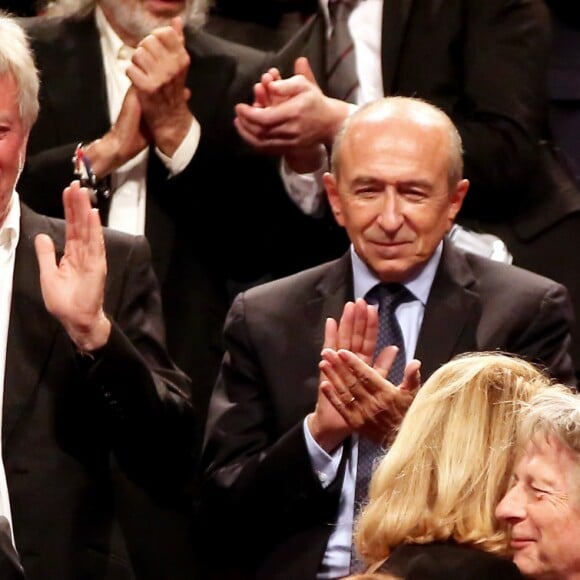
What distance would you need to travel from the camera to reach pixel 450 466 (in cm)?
289

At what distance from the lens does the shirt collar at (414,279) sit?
3.49 meters

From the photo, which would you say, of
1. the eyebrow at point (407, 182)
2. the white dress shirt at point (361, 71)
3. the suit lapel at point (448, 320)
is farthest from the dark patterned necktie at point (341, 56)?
the suit lapel at point (448, 320)

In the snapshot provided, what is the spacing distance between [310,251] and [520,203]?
471 mm

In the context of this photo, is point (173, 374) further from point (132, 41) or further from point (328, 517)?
point (132, 41)

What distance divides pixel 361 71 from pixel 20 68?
0.82 m

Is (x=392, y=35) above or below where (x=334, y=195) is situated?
above

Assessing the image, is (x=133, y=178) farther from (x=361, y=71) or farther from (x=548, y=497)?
(x=548, y=497)

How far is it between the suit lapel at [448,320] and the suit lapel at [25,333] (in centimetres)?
68

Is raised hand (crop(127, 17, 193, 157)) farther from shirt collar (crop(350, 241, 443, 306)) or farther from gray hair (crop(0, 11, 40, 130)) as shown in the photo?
shirt collar (crop(350, 241, 443, 306))

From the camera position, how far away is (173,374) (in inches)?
141

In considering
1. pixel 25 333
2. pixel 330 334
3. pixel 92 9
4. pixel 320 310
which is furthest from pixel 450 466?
pixel 92 9

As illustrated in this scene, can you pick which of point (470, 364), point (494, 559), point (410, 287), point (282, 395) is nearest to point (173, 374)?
point (282, 395)

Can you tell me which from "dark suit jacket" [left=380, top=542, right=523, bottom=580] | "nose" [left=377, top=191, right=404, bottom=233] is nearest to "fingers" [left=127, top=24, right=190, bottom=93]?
"nose" [left=377, top=191, right=404, bottom=233]

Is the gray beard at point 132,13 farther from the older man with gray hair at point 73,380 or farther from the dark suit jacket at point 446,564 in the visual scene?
the dark suit jacket at point 446,564
